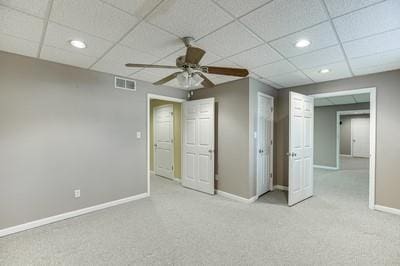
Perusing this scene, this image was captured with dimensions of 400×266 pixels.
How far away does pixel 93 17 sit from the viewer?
5.65 ft

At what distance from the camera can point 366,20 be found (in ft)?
5.60

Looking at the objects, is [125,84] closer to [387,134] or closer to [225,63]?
[225,63]

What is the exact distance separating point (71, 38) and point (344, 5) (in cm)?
269

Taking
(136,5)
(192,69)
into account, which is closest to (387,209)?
(192,69)

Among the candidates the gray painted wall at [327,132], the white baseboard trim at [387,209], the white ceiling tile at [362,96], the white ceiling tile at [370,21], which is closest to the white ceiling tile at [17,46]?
the white ceiling tile at [370,21]

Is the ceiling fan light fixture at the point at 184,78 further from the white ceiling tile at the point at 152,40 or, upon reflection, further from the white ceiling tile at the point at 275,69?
the white ceiling tile at the point at 275,69

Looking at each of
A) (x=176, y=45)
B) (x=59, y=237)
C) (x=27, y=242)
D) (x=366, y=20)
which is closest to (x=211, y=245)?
(x=59, y=237)

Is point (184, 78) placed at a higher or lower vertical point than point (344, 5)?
lower

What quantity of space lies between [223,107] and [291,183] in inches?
78.3

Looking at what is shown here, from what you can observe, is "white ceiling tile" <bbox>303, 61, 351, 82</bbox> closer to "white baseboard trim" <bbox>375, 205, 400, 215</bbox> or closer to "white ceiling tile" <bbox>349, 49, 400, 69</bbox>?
"white ceiling tile" <bbox>349, 49, 400, 69</bbox>

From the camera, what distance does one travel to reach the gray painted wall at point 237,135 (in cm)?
360

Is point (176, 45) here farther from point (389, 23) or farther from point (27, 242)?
point (27, 242)

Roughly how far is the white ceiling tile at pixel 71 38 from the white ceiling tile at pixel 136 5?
725 millimetres

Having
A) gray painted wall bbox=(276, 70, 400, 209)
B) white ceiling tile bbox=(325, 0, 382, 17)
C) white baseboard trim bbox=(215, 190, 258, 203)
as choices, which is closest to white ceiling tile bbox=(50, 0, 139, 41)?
white ceiling tile bbox=(325, 0, 382, 17)
